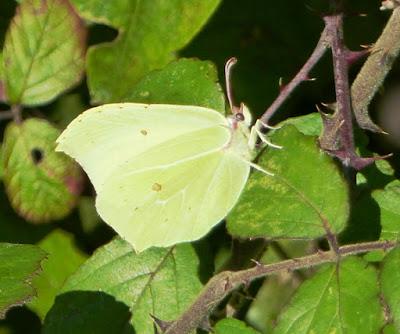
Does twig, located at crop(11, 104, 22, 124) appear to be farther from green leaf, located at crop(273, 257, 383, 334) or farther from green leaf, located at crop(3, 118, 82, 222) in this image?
green leaf, located at crop(273, 257, 383, 334)

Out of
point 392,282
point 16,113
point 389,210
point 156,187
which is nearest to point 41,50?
point 16,113

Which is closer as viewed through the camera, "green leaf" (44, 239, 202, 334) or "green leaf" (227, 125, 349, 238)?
"green leaf" (227, 125, 349, 238)

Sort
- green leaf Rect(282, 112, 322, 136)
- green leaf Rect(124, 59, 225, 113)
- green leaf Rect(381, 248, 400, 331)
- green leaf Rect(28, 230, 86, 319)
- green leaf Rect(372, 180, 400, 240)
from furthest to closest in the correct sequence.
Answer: green leaf Rect(28, 230, 86, 319)
green leaf Rect(282, 112, 322, 136)
green leaf Rect(124, 59, 225, 113)
green leaf Rect(372, 180, 400, 240)
green leaf Rect(381, 248, 400, 331)

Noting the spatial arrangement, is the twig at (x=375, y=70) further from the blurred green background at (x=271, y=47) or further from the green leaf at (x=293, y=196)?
the blurred green background at (x=271, y=47)

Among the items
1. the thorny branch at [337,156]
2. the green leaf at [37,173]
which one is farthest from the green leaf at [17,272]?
the green leaf at [37,173]

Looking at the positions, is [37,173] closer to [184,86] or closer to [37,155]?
[37,155]

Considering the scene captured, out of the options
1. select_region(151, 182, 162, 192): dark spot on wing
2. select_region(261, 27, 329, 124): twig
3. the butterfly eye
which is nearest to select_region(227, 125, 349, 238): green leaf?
select_region(261, 27, 329, 124): twig

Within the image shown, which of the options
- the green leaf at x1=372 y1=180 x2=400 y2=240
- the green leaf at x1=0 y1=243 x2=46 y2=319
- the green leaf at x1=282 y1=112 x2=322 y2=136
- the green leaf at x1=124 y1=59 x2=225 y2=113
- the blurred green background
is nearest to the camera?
the green leaf at x1=0 y1=243 x2=46 y2=319

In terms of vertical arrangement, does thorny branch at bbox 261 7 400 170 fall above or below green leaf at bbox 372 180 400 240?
above
